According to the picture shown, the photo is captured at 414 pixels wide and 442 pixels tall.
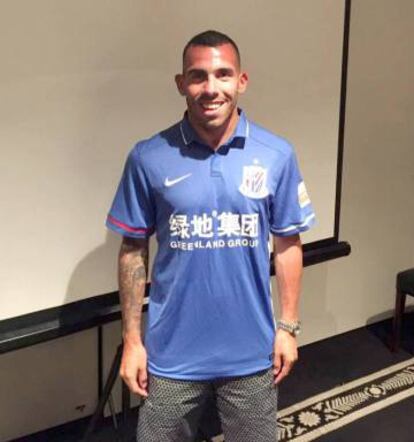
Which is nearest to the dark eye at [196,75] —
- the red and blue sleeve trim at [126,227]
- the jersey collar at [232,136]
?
the jersey collar at [232,136]

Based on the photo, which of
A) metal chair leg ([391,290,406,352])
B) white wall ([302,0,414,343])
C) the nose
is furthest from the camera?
metal chair leg ([391,290,406,352])

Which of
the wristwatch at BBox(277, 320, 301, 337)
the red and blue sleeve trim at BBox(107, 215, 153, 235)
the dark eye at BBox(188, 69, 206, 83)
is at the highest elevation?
the dark eye at BBox(188, 69, 206, 83)

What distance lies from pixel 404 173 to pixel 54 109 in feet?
6.03

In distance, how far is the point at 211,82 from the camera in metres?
1.31

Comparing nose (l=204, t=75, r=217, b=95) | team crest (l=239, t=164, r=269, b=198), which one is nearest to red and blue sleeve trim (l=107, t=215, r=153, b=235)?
team crest (l=239, t=164, r=269, b=198)

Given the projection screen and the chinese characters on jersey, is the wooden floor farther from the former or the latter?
the chinese characters on jersey

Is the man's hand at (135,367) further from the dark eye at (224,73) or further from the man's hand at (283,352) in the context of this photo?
the dark eye at (224,73)

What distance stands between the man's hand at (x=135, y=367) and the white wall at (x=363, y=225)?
74 centimetres

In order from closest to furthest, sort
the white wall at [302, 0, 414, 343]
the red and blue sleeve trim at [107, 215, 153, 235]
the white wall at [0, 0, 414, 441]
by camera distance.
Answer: the red and blue sleeve trim at [107, 215, 153, 235], the white wall at [0, 0, 414, 441], the white wall at [302, 0, 414, 343]

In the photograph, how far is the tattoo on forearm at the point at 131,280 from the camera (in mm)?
1465

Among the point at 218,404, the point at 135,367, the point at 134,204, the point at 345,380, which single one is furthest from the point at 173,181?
the point at 345,380

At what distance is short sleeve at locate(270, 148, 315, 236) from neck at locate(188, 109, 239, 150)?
15cm

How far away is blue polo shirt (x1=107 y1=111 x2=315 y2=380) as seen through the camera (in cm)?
137

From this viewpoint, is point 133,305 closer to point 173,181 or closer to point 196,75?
point 173,181
